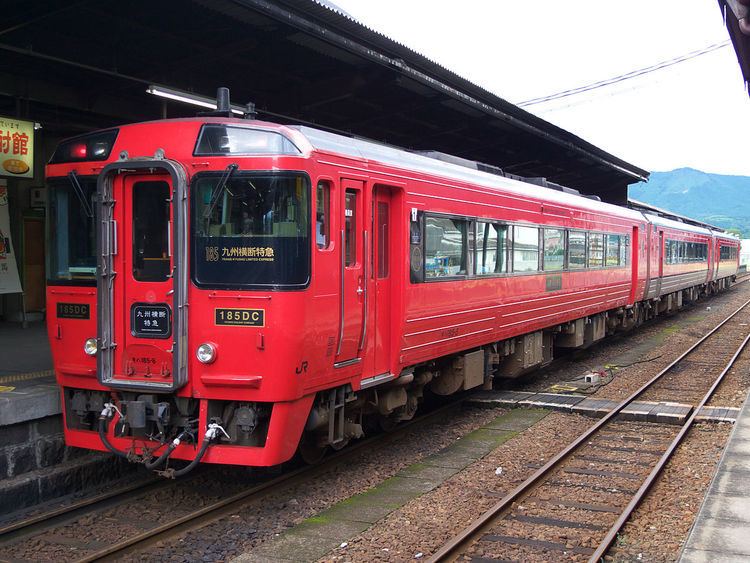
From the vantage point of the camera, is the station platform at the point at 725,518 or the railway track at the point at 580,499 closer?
the station platform at the point at 725,518

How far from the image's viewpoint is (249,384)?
569 centimetres

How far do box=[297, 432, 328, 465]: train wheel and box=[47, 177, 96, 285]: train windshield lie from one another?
7.77 feet

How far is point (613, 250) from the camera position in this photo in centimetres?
1583

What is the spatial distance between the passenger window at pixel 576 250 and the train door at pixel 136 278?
27.6ft

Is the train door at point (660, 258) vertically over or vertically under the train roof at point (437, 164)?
under

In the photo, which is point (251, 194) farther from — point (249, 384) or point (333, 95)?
point (333, 95)

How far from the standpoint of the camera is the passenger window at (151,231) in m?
5.98

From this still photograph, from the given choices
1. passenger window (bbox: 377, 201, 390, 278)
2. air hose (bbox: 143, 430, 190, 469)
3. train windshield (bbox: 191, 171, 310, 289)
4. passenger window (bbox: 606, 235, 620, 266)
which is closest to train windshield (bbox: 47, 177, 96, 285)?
train windshield (bbox: 191, 171, 310, 289)

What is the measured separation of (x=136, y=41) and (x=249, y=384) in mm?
6126

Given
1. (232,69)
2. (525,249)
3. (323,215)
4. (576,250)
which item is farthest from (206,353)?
(576,250)

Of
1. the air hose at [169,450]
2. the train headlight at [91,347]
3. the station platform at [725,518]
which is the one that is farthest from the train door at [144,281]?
the station platform at [725,518]

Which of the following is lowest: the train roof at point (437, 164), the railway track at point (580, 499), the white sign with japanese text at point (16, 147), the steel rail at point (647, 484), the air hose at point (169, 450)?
the railway track at point (580, 499)

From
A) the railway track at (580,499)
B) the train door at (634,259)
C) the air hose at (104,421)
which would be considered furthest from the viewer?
the train door at (634,259)

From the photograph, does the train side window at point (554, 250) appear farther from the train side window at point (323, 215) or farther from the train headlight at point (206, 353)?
the train headlight at point (206, 353)
